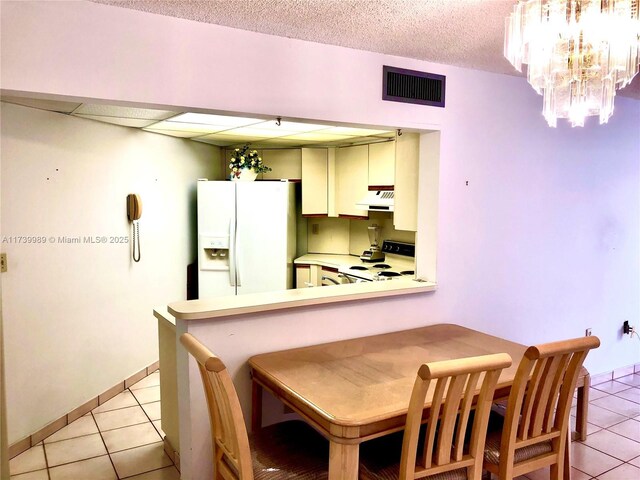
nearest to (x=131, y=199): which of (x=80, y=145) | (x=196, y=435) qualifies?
(x=80, y=145)

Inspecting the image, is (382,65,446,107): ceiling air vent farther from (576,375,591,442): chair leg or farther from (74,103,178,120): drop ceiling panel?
(576,375,591,442): chair leg

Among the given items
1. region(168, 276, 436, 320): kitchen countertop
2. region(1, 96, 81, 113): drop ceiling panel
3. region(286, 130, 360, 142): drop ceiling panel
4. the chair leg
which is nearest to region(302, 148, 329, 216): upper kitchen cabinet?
region(286, 130, 360, 142): drop ceiling panel

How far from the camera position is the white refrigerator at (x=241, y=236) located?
465cm

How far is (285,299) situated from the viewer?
8.60 feet

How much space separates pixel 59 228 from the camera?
3.31 m

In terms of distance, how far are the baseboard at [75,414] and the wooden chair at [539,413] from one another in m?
2.66

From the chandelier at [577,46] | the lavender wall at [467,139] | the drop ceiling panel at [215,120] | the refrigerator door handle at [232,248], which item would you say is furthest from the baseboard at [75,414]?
the chandelier at [577,46]

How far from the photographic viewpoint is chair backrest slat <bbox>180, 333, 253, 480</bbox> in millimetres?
1809

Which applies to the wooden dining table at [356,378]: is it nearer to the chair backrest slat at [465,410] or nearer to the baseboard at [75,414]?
Result: the chair backrest slat at [465,410]

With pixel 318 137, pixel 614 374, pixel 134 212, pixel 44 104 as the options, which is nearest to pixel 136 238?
pixel 134 212

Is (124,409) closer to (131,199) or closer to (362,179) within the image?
(131,199)

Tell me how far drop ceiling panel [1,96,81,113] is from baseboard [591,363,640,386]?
14.2ft

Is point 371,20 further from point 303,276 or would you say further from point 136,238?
point 303,276

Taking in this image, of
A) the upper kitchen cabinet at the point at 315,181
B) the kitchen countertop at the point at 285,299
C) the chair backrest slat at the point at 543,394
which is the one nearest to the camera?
the chair backrest slat at the point at 543,394
